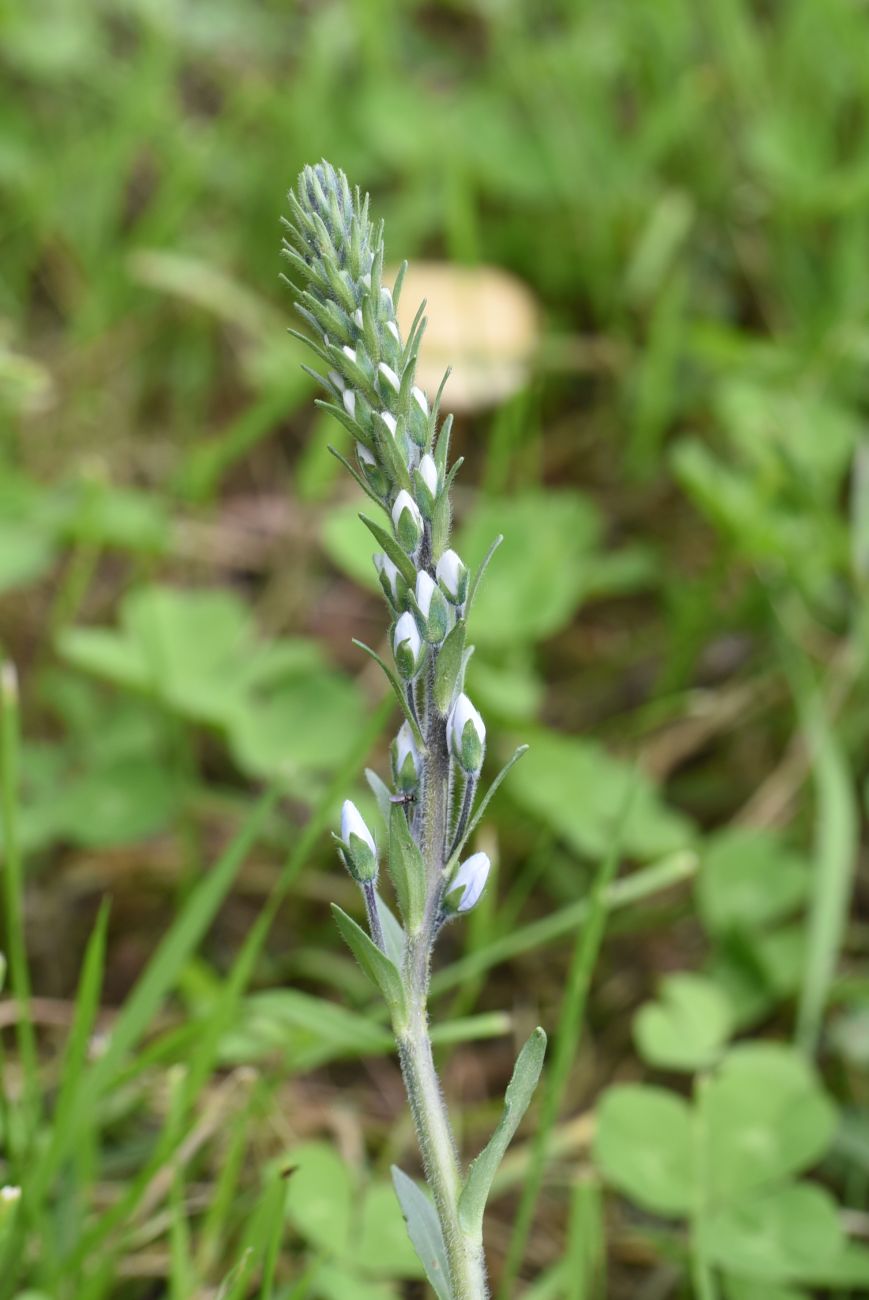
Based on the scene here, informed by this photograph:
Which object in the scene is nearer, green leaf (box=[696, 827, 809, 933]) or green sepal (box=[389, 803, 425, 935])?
green sepal (box=[389, 803, 425, 935])

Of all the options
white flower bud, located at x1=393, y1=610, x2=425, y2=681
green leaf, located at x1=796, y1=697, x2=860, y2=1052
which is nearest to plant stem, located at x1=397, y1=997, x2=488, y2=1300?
white flower bud, located at x1=393, y1=610, x2=425, y2=681

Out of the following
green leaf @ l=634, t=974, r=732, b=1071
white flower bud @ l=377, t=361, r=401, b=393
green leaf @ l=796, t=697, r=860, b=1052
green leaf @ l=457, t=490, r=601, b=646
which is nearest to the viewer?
white flower bud @ l=377, t=361, r=401, b=393

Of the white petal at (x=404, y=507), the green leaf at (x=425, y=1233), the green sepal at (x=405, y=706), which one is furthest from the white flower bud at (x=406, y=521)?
the green leaf at (x=425, y=1233)

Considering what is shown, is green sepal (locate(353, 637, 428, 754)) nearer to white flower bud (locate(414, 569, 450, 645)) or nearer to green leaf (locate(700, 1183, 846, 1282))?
white flower bud (locate(414, 569, 450, 645))

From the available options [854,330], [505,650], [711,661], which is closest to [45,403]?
[505,650]

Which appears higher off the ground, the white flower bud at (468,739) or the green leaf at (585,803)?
the green leaf at (585,803)

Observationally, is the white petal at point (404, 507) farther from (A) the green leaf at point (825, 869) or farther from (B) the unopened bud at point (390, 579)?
(A) the green leaf at point (825, 869)

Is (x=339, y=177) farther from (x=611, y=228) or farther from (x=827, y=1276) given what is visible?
(x=611, y=228)
